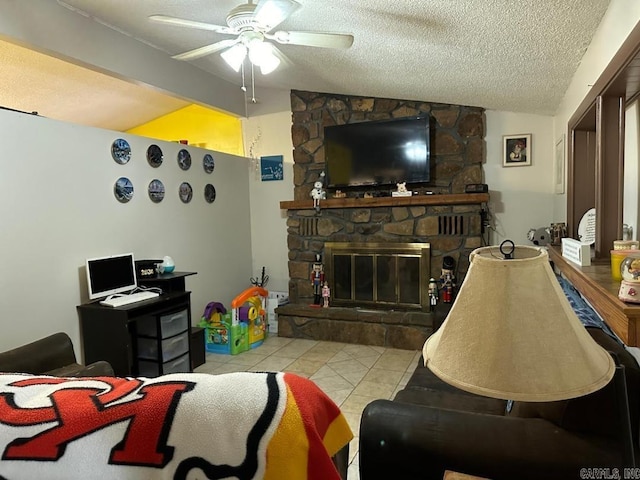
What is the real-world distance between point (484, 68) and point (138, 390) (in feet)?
9.35

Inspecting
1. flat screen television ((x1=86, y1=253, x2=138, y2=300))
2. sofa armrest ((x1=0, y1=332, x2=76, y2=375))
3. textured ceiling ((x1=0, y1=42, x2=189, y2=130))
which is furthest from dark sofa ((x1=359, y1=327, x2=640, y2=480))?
textured ceiling ((x1=0, y1=42, x2=189, y2=130))

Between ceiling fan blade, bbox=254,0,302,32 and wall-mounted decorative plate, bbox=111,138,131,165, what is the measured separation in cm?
189

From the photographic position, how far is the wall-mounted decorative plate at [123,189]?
3476 millimetres

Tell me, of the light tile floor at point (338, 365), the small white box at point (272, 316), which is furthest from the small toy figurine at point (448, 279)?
the small white box at point (272, 316)

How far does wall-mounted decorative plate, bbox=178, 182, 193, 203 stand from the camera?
4.23 meters

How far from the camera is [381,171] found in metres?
4.43

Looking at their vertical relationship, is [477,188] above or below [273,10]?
below

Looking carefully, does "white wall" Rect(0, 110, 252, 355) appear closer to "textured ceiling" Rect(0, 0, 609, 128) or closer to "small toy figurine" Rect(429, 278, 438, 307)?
"textured ceiling" Rect(0, 0, 609, 128)

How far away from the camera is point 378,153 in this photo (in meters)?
4.42

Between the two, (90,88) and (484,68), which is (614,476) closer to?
(484,68)

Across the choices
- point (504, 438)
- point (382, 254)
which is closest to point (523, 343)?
point (504, 438)

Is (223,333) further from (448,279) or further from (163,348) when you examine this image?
(448,279)

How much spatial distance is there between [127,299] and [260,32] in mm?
2085

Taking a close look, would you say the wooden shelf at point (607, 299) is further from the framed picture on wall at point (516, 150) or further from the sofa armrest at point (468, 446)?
the framed picture on wall at point (516, 150)
